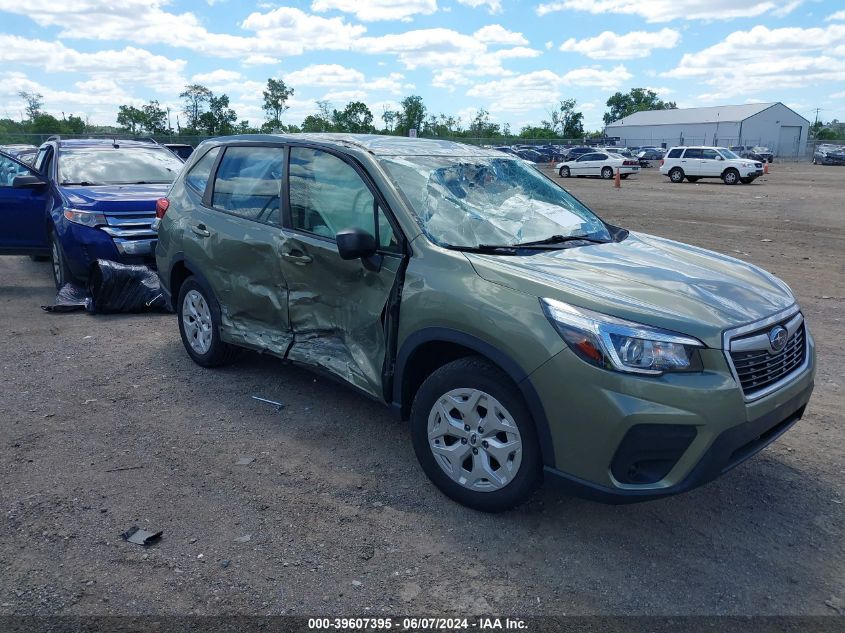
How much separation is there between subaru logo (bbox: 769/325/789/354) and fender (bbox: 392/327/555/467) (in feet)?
3.76

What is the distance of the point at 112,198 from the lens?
806cm

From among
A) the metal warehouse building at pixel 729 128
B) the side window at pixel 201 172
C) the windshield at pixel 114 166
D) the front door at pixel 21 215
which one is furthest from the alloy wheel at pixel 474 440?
the metal warehouse building at pixel 729 128

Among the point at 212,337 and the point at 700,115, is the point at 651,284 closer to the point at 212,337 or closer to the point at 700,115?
the point at 212,337

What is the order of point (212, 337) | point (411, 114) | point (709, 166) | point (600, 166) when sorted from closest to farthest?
1. point (212, 337)
2. point (709, 166)
3. point (600, 166)
4. point (411, 114)

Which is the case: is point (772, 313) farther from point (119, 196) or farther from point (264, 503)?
point (119, 196)

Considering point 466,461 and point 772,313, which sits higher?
point 772,313

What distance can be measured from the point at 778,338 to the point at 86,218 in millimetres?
7076

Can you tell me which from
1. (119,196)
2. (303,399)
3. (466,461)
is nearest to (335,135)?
(303,399)

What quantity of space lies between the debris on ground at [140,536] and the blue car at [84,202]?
5.08 m

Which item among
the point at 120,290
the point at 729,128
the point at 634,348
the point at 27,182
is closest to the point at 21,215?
the point at 27,182

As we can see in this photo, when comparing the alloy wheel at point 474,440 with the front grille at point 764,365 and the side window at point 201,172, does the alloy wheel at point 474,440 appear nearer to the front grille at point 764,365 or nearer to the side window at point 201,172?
the front grille at point 764,365

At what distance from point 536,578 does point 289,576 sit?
1084 mm

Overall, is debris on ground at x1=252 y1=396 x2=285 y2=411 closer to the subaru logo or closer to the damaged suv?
the damaged suv

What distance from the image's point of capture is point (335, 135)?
4898mm
